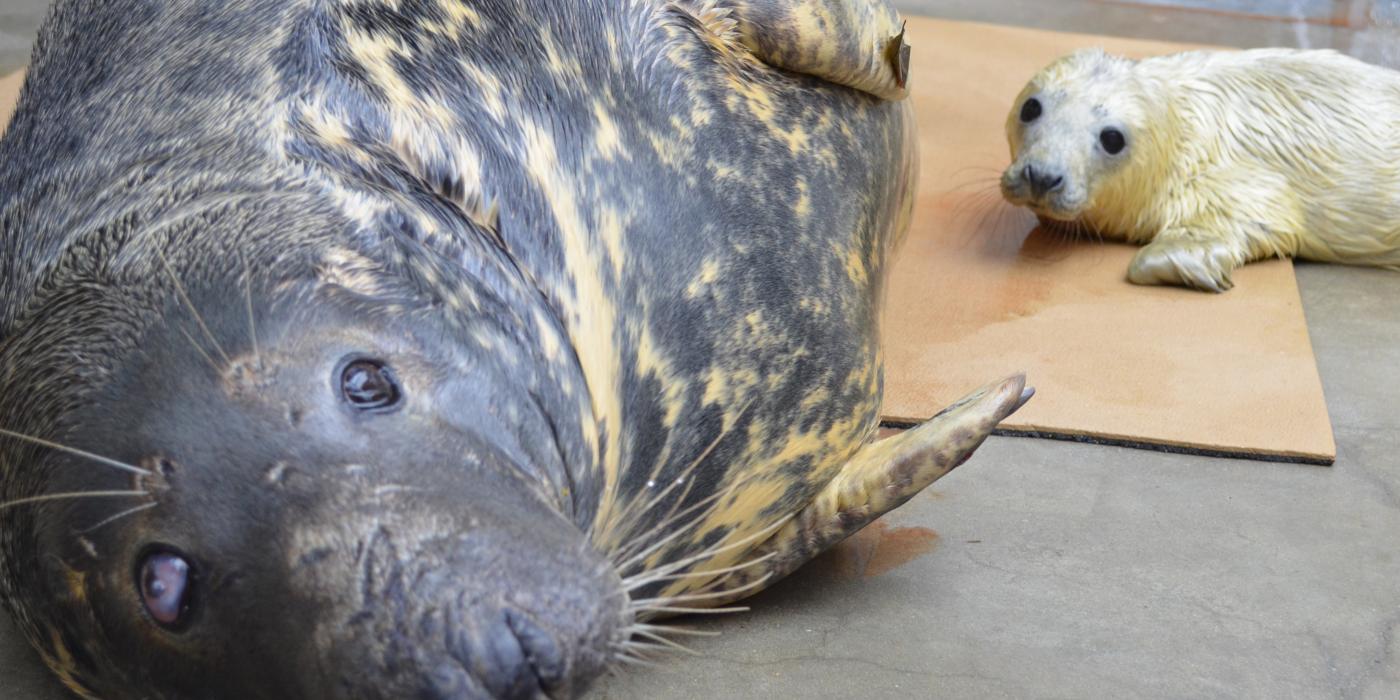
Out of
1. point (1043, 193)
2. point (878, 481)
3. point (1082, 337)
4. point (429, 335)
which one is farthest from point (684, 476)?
point (1043, 193)

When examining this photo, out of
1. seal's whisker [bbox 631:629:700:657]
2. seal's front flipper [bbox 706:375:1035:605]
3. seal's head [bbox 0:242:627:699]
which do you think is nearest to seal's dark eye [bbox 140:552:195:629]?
seal's head [bbox 0:242:627:699]

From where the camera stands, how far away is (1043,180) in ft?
14.7

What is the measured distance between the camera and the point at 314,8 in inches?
84.6

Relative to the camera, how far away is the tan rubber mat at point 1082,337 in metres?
3.29

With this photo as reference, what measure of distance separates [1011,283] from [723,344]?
206 centimetres

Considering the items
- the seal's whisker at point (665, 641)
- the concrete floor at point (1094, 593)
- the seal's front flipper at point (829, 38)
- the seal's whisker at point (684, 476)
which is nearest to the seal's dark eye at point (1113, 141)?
the concrete floor at point (1094, 593)

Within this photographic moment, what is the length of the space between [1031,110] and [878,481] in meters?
2.59

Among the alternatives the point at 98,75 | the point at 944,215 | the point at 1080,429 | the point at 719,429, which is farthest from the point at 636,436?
the point at 944,215

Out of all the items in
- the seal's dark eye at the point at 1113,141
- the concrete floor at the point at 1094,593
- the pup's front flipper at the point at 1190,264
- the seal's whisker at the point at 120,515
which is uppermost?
the seal's dark eye at the point at 1113,141

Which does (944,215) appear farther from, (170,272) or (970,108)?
(170,272)

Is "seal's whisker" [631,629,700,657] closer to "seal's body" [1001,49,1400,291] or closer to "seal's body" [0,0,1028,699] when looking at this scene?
"seal's body" [0,0,1028,699]

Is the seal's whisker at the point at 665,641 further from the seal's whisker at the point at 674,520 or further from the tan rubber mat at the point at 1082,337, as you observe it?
the tan rubber mat at the point at 1082,337

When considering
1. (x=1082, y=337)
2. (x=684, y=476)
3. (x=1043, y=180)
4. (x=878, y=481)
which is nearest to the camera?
(x=684, y=476)

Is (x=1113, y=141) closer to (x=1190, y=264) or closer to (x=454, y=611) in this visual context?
(x=1190, y=264)
